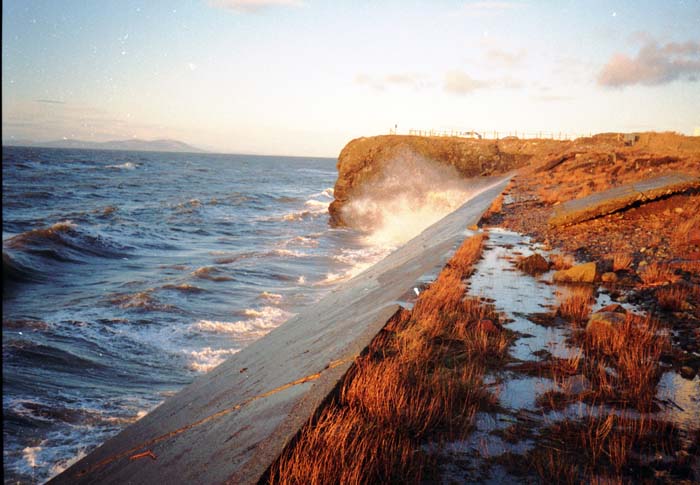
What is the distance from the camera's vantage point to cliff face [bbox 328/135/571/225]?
34.3 meters

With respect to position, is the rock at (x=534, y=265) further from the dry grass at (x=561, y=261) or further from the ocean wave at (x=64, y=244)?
the ocean wave at (x=64, y=244)

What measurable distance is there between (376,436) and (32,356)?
27.5ft

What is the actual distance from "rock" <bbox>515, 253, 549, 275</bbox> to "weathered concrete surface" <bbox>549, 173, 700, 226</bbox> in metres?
4.82

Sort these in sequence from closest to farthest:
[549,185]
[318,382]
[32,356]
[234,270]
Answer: [318,382]
[32,356]
[234,270]
[549,185]

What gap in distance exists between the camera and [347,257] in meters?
20.4

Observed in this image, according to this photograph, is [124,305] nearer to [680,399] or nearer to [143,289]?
[143,289]

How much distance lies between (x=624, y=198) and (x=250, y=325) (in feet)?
33.1

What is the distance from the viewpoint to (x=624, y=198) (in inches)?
512

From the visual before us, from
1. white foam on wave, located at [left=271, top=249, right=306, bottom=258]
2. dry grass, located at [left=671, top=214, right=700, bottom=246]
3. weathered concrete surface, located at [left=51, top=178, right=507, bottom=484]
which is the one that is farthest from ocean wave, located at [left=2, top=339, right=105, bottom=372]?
dry grass, located at [left=671, top=214, right=700, bottom=246]

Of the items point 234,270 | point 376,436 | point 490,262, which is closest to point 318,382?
point 376,436

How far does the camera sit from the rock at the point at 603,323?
5492mm

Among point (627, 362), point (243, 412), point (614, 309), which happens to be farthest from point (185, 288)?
point (627, 362)

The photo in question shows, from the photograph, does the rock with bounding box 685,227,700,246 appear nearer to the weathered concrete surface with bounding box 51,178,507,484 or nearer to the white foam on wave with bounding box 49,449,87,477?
the weathered concrete surface with bounding box 51,178,507,484

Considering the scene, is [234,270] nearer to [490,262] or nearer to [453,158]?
[490,262]
